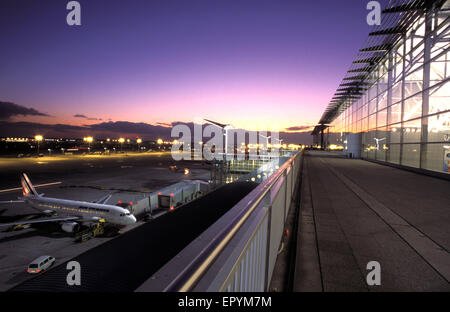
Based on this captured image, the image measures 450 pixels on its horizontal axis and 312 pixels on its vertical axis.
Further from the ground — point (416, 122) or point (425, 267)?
point (416, 122)

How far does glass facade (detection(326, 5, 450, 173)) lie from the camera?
599 inches

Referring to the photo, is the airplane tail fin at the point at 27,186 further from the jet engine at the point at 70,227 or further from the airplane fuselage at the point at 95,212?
the jet engine at the point at 70,227

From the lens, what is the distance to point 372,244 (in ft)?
13.8

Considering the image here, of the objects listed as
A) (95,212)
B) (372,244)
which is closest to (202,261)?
(372,244)

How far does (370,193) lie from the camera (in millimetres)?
8898

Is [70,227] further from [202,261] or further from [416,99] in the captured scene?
[416,99]

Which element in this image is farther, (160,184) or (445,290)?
(160,184)

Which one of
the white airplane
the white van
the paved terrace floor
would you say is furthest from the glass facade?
the white van
